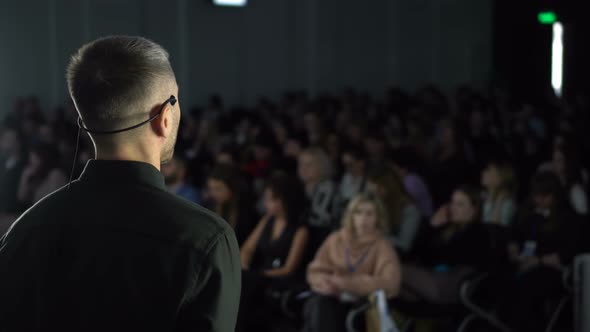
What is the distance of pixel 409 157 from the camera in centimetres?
729

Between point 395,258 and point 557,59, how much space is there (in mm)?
13525

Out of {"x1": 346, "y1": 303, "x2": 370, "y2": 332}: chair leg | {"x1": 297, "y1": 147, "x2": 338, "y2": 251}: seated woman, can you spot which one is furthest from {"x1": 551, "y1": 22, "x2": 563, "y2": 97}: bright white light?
{"x1": 346, "y1": 303, "x2": 370, "y2": 332}: chair leg

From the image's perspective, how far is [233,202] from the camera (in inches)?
235

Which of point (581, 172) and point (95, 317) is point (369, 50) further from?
point (95, 317)

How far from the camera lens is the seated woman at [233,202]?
5922mm

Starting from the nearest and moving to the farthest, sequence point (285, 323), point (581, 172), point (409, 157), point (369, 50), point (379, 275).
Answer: point (379, 275) < point (285, 323) < point (581, 172) < point (409, 157) < point (369, 50)

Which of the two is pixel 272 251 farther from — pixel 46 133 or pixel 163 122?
pixel 46 133

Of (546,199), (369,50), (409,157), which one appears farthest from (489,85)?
(546,199)

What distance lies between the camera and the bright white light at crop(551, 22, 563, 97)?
17.1 meters

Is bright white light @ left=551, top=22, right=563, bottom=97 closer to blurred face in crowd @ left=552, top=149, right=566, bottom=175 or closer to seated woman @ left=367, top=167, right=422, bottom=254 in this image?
blurred face in crowd @ left=552, top=149, right=566, bottom=175

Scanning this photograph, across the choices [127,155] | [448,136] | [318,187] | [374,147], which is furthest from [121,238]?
[448,136]

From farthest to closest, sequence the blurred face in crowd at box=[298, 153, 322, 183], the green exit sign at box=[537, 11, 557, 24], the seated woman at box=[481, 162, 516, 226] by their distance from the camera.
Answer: the green exit sign at box=[537, 11, 557, 24] < the blurred face in crowd at box=[298, 153, 322, 183] < the seated woman at box=[481, 162, 516, 226]

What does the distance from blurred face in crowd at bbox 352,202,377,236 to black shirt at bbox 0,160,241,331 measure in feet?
12.8

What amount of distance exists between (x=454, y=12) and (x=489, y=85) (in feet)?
5.44
